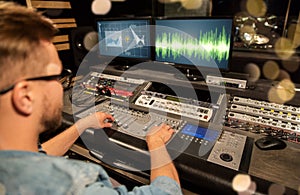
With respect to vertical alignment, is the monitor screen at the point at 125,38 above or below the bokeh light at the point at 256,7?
below

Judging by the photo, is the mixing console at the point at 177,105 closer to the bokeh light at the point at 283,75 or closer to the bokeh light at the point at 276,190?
the bokeh light at the point at 276,190

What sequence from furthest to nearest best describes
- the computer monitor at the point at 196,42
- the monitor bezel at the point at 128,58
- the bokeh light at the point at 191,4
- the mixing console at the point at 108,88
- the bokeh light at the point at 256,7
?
the bokeh light at the point at 191,4 < the bokeh light at the point at 256,7 < the monitor bezel at the point at 128,58 < the mixing console at the point at 108,88 < the computer monitor at the point at 196,42

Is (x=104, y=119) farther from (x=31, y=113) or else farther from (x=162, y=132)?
(x=31, y=113)

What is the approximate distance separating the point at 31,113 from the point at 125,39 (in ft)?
3.43

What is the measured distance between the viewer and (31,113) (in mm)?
546

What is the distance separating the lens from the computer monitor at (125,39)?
1.38 metres

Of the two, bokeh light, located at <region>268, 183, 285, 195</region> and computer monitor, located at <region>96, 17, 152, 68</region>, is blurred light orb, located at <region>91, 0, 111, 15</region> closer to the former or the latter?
computer monitor, located at <region>96, 17, 152, 68</region>

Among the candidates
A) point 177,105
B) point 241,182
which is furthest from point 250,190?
point 177,105

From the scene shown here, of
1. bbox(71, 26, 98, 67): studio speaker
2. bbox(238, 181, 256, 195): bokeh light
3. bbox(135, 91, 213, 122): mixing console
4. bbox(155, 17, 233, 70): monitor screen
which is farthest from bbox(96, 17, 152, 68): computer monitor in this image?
bbox(238, 181, 256, 195): bokeh light

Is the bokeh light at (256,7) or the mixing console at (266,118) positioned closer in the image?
the mixing console at (266,118)

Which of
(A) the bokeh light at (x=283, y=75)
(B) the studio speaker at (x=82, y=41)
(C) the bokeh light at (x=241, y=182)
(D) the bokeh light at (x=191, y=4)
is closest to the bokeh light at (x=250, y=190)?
(C) the bokeh light at (x=241, y=182)

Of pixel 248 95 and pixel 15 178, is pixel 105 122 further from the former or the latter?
pixel 248 95

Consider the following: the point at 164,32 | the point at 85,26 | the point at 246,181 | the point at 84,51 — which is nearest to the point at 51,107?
the point at 246,181

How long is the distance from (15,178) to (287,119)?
968 millimetres
